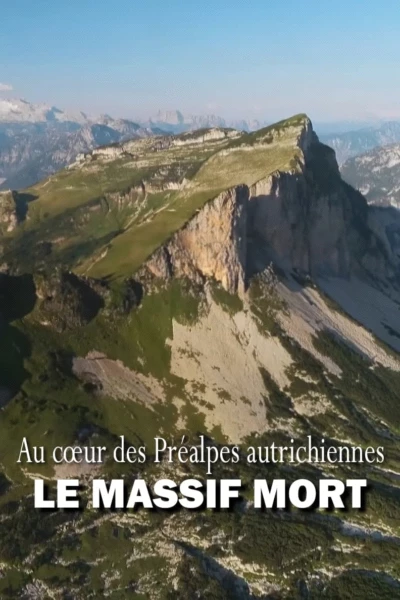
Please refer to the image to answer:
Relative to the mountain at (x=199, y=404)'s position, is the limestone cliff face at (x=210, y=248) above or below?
above

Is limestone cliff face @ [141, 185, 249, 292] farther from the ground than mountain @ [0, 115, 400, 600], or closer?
farther from the ground

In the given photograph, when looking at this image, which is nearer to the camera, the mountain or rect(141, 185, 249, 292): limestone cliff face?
the mountain

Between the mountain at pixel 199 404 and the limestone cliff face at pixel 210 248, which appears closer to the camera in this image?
the mountain at pixel 199 404

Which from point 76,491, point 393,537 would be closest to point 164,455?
point 76,491
